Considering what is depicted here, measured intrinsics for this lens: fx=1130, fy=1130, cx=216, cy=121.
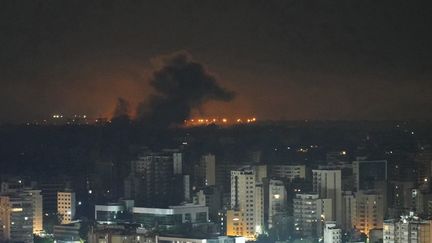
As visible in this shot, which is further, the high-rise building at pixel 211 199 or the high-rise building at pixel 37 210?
the high-rise building at pixel 211 199

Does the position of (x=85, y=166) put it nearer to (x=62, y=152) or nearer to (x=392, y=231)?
(x=62, y=152)

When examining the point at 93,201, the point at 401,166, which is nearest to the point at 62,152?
the point at 93,201

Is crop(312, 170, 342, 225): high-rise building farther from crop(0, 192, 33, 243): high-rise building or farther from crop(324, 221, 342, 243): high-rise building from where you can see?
crop(0, 192, 33, 243): high-rise building

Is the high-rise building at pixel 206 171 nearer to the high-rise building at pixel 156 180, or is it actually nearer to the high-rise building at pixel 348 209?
the high-rise building at pixel 156 180

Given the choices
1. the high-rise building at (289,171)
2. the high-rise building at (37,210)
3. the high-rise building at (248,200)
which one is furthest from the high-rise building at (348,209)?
the high-rise building at (37,210)

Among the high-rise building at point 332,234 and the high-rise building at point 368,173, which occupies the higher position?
the high-rise building at point 368,173

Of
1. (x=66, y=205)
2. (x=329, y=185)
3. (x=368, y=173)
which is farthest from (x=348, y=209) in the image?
(x=66, y=205)

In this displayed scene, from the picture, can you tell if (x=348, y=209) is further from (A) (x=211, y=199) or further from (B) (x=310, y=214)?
(A) (x=211, y=199)
